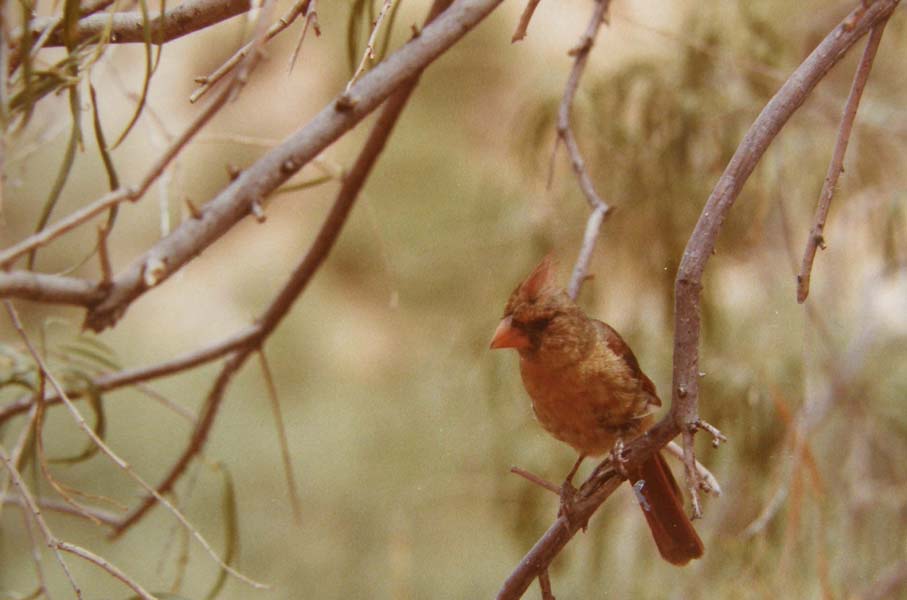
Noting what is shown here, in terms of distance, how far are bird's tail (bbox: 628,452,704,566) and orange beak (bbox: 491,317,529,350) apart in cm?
20

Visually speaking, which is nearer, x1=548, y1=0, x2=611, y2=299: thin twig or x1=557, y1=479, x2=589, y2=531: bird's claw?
x1=557, y1=479, x2=589, y2=531: bird's claw

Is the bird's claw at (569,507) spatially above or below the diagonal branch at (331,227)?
below

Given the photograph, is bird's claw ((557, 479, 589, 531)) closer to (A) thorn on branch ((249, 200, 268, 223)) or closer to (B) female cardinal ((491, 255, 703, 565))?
(B) female cardinal ((491, 255, 703, 565))

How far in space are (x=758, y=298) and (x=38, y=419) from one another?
A: 1.43 metres

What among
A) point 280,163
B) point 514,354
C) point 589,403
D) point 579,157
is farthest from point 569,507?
point 514,354

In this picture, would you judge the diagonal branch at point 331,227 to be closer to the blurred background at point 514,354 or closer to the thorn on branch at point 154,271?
the blurred background at point 514,354

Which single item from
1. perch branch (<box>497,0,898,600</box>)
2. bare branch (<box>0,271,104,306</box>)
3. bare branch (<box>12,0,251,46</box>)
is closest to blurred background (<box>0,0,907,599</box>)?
bare branch (<box>12,0,251,46</box>)

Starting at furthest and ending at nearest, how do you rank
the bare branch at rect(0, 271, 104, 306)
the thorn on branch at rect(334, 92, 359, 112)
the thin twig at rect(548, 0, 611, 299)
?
the thin twig at rect(548, 0, 611, 299)
the thorn on branch at rect(334, 92, 359, 112)
the bare branch at rect(0, 271, 104, 306)

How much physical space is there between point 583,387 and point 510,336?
10 centimetres

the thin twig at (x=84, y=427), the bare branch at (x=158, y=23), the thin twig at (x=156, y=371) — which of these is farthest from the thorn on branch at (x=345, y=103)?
the thin twig at (x=156, y=371)

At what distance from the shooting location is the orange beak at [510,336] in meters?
1.27

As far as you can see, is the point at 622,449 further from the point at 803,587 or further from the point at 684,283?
the point at 803,587

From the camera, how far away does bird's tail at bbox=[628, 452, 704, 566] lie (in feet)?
4.13

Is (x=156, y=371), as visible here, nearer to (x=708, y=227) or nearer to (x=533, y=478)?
(x=533, y=478)
